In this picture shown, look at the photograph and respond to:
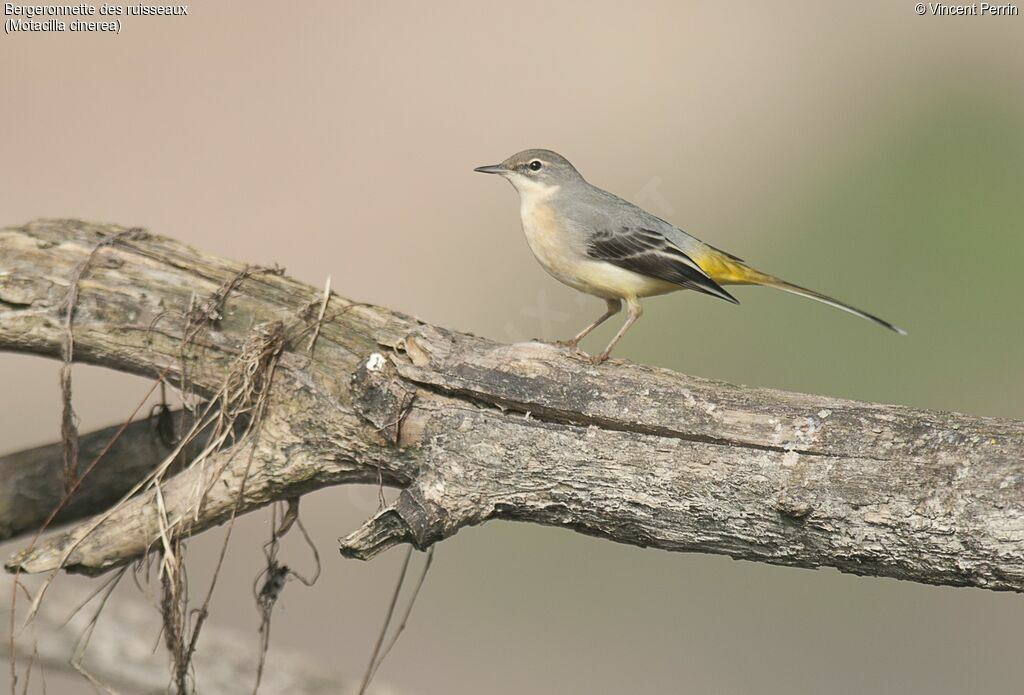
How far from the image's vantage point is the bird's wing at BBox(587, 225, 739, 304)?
4.70 meters

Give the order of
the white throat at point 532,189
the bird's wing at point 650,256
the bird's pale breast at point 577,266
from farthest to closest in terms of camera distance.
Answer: the white throat at point 532,189
the bird's pale breast at point 577,266
the bird's wing at point 650,256

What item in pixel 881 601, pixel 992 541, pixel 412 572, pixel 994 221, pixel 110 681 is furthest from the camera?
pixel 994 221

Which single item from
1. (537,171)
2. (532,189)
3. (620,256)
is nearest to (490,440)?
(620,256)

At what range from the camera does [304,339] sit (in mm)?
4133

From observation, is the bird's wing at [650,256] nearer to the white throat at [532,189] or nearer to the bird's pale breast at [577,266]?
the bird's pale breast at [577,266]

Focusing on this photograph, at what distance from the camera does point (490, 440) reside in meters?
3.75

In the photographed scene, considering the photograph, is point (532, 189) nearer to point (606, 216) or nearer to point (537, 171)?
point (537, 171)

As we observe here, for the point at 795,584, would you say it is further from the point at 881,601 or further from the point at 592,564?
the point at 592,564

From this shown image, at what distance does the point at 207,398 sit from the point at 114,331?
42 cm

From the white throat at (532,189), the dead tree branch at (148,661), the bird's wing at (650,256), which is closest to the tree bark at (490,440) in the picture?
the bird's wing at (650,256)

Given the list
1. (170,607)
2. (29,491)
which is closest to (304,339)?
(170,607)

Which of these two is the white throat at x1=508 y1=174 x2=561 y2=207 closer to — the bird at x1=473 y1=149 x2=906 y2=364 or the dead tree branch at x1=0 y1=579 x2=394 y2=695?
the bird at x1=473 y1=149 x2=906 y2=364

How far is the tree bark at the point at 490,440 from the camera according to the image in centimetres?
334

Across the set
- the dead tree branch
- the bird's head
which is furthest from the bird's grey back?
the dead tree branch
